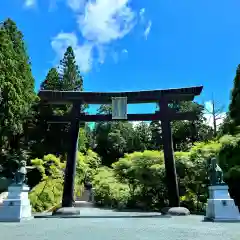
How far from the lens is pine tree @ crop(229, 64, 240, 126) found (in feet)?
51.8

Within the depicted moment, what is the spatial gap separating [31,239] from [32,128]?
2094 centimetres

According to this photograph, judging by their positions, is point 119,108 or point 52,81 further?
point 52,81

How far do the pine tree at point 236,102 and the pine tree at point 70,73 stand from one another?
19.5 meters

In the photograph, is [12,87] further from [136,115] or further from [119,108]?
[136,115]

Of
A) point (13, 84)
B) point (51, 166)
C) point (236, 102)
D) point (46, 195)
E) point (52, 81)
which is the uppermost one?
point (52, 81)

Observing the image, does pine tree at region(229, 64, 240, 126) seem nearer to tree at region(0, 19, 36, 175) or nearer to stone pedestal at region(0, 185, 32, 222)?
stone pedestal at region(0, 185, 32, 222)

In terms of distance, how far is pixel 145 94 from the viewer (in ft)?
41.2

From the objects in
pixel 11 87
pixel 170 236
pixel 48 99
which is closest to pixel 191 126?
pixel 11 87

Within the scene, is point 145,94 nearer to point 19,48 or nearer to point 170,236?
point 170,236

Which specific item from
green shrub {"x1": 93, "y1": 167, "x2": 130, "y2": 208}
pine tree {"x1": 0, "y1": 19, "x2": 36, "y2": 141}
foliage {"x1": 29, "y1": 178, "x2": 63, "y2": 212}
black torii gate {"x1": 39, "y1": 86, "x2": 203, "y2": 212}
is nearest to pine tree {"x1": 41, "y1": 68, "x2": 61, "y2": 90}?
pine tree {"x1": 0, "y1": 19, "x2": 36, "y2": 141}

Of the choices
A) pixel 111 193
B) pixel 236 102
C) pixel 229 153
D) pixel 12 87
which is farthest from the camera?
pixel 12 87

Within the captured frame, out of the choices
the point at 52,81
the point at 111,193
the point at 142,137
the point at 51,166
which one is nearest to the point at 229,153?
the point at 111,193

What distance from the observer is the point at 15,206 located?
10469mm

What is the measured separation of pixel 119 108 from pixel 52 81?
Answer: 20128 millimetres
